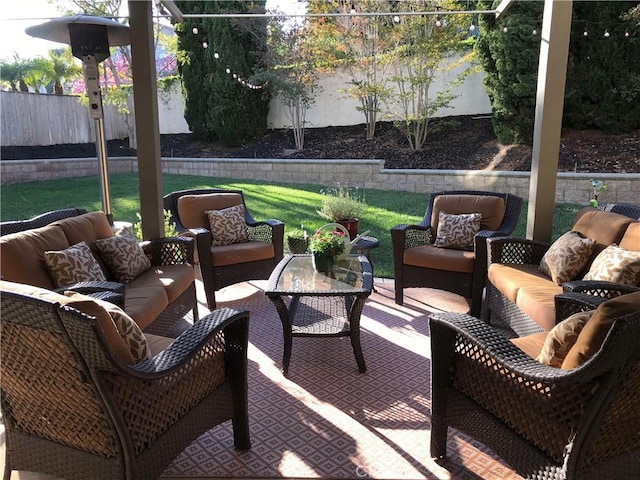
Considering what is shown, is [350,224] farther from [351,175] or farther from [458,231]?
[351,175]

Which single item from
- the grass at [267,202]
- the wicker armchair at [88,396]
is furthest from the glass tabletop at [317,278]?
the grass at [267,202]

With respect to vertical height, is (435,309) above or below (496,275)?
below

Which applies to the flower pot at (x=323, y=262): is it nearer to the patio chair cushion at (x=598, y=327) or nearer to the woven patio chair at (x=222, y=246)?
the woven patio chair at (x=222, y=246)

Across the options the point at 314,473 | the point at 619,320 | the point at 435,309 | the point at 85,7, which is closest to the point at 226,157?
the point at 85,7

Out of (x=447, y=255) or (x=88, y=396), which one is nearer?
(x=88, y=396)

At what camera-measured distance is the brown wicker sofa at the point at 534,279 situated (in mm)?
2674

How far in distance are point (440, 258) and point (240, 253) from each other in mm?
1544

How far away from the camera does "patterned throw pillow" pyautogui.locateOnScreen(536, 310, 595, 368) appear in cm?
168

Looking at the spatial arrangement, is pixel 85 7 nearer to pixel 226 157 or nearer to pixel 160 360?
pixel 226 157

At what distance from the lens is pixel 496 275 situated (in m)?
3.42

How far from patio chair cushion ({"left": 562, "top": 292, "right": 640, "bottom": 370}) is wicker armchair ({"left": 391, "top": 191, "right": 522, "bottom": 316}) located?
2.15 m

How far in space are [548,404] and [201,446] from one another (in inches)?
56.6

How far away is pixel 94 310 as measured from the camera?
60.9 inches

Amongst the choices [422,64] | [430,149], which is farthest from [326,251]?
[422,64]
